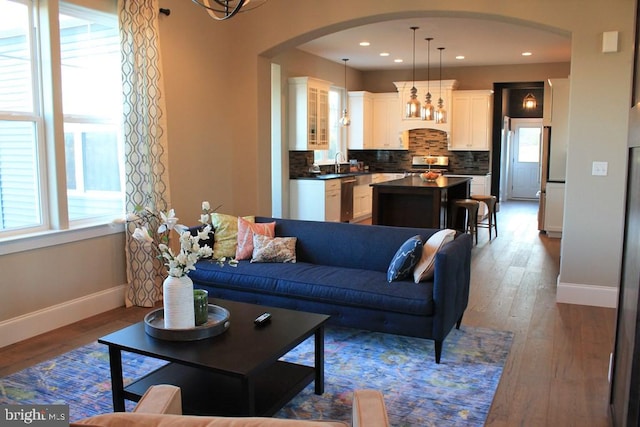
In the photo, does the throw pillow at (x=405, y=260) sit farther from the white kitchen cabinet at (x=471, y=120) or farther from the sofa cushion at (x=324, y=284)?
the white kitchen cabinet at (x=471, y=120)

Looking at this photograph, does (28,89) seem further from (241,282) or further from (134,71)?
(241,282)

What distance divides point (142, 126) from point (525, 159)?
11590mm

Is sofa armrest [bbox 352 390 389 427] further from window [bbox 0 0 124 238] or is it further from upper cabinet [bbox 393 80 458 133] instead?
upper cabinet [bbox 393 80 458 133]

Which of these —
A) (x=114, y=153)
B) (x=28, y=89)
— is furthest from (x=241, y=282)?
(x=28, y=89)

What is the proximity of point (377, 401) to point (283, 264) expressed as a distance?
2742 mm

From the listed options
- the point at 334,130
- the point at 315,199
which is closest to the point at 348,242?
the point at 315,199

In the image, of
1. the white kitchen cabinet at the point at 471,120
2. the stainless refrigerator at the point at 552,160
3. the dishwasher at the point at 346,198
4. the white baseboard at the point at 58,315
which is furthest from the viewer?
the white kitchen cabinet at the point at 471,120

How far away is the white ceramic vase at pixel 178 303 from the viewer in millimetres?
2748

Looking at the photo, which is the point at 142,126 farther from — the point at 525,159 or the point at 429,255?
the point at 525,159

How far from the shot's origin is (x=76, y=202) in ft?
14.8

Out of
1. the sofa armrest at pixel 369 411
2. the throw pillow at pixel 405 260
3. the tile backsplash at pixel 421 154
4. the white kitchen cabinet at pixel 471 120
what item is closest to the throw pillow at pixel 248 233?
the throw pillow at pixel 405 260

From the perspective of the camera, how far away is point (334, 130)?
1036 cm

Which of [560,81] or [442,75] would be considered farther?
[442,75]

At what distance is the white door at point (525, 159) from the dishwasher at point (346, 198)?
21.1 ft
